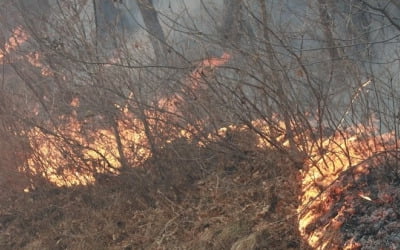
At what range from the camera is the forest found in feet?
18.1

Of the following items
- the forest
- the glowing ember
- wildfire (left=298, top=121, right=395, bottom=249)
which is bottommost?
wildfire (left=298, top=121, right=395, bottom=249)

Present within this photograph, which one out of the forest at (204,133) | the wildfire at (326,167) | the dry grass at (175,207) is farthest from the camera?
the dry grass at (175,207)

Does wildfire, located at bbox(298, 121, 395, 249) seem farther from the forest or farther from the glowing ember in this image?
the glowing ember

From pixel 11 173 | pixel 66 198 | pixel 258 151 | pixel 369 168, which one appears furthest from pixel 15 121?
pixel 369 168

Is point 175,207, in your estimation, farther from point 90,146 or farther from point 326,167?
point 326,167

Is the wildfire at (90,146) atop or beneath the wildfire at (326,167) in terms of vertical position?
atop

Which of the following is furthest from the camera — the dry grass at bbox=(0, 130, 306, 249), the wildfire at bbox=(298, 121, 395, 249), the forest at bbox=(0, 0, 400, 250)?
the dry grass at bbox=(0, 130, 306, 249)

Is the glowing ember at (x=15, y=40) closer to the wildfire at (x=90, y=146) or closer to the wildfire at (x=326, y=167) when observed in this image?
the wildfire at (x=90, y=146)

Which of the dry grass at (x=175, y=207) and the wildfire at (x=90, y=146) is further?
the wildfire at (x=90, y=146)

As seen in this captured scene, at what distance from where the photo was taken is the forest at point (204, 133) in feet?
18.1

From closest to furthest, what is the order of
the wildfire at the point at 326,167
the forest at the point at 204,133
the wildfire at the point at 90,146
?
the wildfire at the point at 326,167
the forest at the point at 204,133
the wildfire at the point at 90,146

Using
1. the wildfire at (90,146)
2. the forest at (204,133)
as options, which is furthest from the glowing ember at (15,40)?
the wildfire at (90,146)

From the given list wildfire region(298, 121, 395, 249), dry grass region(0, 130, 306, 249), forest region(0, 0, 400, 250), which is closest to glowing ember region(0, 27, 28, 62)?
forest region(0, 0, 400, 250)

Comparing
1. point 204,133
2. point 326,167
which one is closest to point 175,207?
point 204,133
